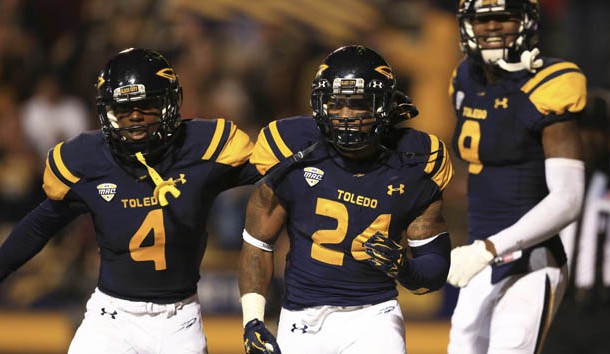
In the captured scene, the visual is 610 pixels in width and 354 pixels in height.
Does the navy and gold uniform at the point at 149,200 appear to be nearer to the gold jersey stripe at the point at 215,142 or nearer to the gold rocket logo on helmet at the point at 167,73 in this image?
the gold jersey stripe at the point at 215,142

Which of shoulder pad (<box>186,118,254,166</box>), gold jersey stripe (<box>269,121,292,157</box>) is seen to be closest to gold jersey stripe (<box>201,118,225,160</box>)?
shoulder pad (<box>186,118,254,166</box>)

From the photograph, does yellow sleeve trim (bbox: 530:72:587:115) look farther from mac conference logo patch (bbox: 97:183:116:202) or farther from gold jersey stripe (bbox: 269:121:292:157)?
mac conference logo patch (bbox: 97:183:116:202)

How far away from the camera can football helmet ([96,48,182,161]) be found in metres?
3.44

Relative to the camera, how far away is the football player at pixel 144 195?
3.44 metres

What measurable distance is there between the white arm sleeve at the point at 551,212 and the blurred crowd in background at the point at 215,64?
281 centimetres

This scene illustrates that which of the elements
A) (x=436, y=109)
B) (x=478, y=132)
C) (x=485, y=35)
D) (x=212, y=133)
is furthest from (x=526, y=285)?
(x=436, y=109)

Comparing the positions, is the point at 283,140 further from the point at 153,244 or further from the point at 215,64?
the point at 215,64

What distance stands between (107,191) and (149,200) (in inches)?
5.6

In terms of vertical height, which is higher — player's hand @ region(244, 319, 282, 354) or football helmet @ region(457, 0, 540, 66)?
football helmet @ region(457, 0, 540, 66)

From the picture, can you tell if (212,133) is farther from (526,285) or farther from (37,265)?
(37,265)

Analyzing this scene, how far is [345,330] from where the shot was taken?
3.24 metres

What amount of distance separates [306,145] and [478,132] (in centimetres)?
80

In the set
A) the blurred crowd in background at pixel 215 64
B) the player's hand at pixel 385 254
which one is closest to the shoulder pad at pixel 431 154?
the player's hand at pixel 385 254

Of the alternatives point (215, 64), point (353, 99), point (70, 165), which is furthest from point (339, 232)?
point (215, 64)
